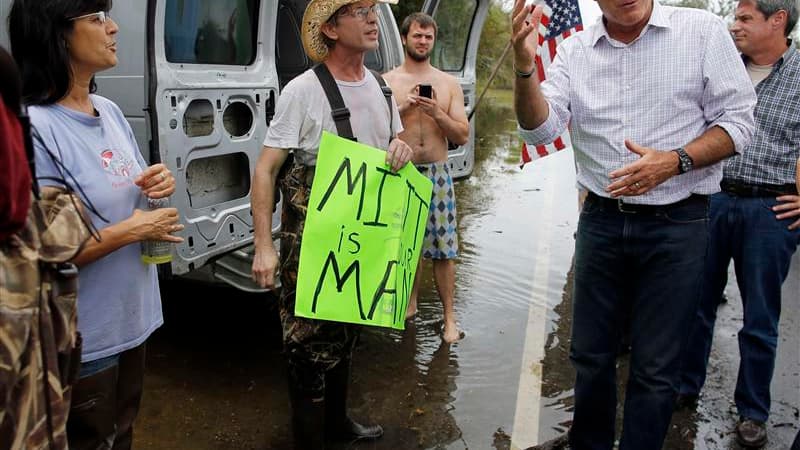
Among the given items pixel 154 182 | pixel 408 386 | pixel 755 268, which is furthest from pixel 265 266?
pixel 755 268

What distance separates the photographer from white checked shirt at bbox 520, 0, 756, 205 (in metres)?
2.45

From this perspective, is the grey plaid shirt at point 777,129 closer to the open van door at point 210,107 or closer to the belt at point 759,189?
the belt at point 759,189

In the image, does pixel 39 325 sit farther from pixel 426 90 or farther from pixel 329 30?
pixel 426 90

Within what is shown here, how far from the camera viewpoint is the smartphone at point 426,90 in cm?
409

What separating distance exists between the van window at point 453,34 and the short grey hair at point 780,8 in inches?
115

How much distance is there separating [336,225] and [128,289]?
0.77 m

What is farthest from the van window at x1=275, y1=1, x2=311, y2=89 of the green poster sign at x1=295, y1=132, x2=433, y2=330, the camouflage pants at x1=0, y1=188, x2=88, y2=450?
the camouflage pants at x1=0, y1=188, x2=88, y2=450

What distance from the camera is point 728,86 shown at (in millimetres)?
2424

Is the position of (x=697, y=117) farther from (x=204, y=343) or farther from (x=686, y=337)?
(x=204, y=343)

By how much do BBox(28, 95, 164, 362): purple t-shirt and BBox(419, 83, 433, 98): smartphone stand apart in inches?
85.4

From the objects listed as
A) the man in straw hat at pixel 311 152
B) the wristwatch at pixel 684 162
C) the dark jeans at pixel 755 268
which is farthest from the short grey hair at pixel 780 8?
the man in straw hat at pixel 311 152

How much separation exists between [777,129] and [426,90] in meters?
1.90

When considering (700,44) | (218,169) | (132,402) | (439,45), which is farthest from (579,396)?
(439,45)

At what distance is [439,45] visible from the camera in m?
6.00
